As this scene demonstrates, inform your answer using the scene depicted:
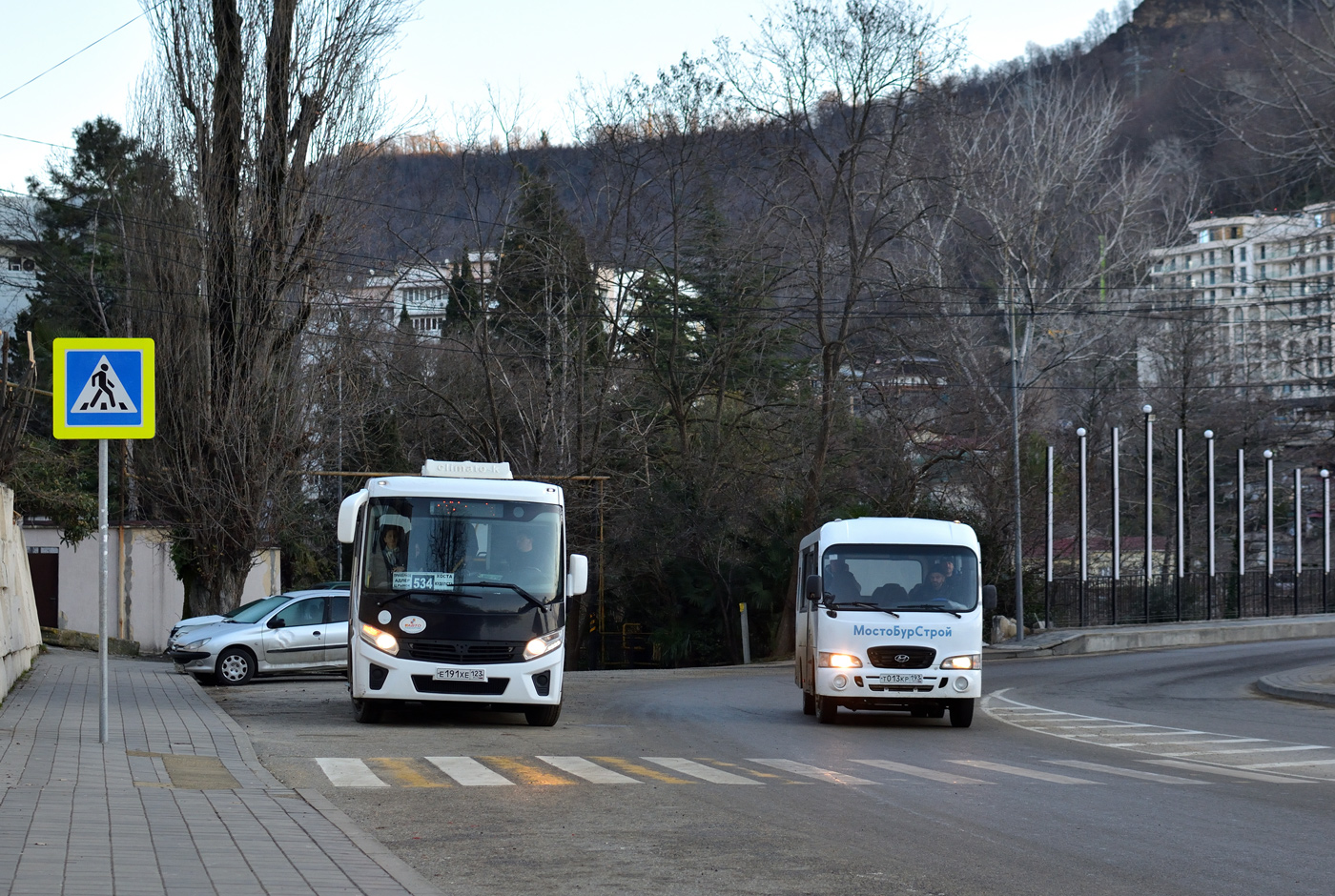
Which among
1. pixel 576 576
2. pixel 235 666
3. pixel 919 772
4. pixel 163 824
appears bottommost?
pixel 235 666

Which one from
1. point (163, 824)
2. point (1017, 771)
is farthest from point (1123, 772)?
point (163, 824)

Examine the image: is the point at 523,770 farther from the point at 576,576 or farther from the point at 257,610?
the point at 257,610

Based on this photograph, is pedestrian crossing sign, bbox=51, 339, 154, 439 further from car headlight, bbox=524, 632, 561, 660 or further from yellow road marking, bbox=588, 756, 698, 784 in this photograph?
car headlight, bbox=524, 632, 561, 660

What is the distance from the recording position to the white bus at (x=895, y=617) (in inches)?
696

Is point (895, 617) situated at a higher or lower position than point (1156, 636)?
higher

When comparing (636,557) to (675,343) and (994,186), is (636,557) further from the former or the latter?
(994,186)

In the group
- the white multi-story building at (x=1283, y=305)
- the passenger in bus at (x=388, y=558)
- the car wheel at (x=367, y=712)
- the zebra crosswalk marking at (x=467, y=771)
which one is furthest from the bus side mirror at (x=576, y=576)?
the white multi-story building at (x=1283, y=305)

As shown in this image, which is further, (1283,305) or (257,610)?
(1283,305)

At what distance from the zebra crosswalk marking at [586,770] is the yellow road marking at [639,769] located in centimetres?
17

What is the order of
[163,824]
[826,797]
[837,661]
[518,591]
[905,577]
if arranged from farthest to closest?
[905,577], [837,661], [518,591], [826,797], [163,824]

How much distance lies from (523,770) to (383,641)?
13.3 feet

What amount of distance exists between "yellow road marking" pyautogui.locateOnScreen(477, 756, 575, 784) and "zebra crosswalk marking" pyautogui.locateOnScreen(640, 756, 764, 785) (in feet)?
3.69

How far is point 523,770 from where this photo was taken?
12.2 metres

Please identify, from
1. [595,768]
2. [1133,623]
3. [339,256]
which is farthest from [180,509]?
[1133,623]
